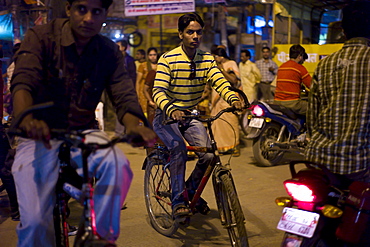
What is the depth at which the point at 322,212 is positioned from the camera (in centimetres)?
265

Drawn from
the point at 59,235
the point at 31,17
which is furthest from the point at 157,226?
the point at 31,17

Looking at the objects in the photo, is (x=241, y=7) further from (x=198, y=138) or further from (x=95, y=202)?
(x=95, y=202)

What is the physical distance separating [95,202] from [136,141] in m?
0.39

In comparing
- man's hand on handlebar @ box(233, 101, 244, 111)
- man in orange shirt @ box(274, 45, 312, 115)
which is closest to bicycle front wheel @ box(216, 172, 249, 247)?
man's hand on handlebar @ box(233, 101, 244, 111)

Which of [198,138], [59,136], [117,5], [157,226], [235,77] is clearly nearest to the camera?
[59,136]

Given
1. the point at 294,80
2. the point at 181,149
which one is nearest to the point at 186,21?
the point at 181,149

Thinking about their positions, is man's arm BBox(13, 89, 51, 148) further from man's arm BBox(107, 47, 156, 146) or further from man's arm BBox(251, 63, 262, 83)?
man's arm BBox(251, 63, 262, 83)

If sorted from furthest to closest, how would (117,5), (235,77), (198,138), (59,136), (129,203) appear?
(117,5) → (235,77) → (129,203) → (198,138) → (59,136)

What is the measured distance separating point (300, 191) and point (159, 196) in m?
2.16

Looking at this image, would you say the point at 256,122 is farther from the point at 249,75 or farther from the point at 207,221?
the point at 249,75

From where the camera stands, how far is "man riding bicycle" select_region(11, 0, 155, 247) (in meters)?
2.50

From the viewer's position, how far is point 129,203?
560cm

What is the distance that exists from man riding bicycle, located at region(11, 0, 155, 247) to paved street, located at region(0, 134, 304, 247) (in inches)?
69.4

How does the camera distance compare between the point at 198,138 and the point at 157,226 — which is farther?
the point at 157,226
